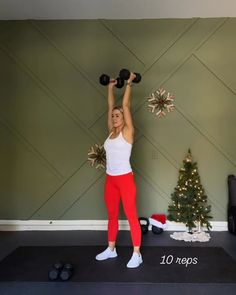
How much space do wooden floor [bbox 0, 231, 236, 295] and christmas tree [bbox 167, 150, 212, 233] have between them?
258 millimetres

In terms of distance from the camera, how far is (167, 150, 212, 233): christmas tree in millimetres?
3949

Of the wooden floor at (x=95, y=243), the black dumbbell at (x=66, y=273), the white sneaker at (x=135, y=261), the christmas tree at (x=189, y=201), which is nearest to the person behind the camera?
the wooden floor at (x=95, y=243)

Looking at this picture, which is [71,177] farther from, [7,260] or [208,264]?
[208,264]

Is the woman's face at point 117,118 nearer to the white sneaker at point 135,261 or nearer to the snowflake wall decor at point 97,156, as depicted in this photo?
the white sneaker at point 135,261

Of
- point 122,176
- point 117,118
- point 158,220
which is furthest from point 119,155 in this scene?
point 158,220

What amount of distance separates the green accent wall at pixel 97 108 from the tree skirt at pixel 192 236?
481 mm

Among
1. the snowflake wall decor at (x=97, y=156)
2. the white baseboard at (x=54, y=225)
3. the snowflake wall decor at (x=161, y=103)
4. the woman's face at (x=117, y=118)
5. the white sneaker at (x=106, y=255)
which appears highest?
the snowflake wall decor at (x=161, y=103)

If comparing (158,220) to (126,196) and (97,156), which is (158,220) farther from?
(126,196)

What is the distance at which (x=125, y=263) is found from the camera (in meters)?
2.85

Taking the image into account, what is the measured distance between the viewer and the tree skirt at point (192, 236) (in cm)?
371

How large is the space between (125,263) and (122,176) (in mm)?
844

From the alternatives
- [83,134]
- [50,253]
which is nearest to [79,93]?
[83,134]

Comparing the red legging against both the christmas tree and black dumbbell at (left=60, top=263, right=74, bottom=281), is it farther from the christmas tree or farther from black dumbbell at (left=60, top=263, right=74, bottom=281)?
the christmas tree

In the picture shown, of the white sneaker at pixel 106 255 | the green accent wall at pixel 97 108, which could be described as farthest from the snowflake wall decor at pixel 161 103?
the white sneaker at pixel 106 255
